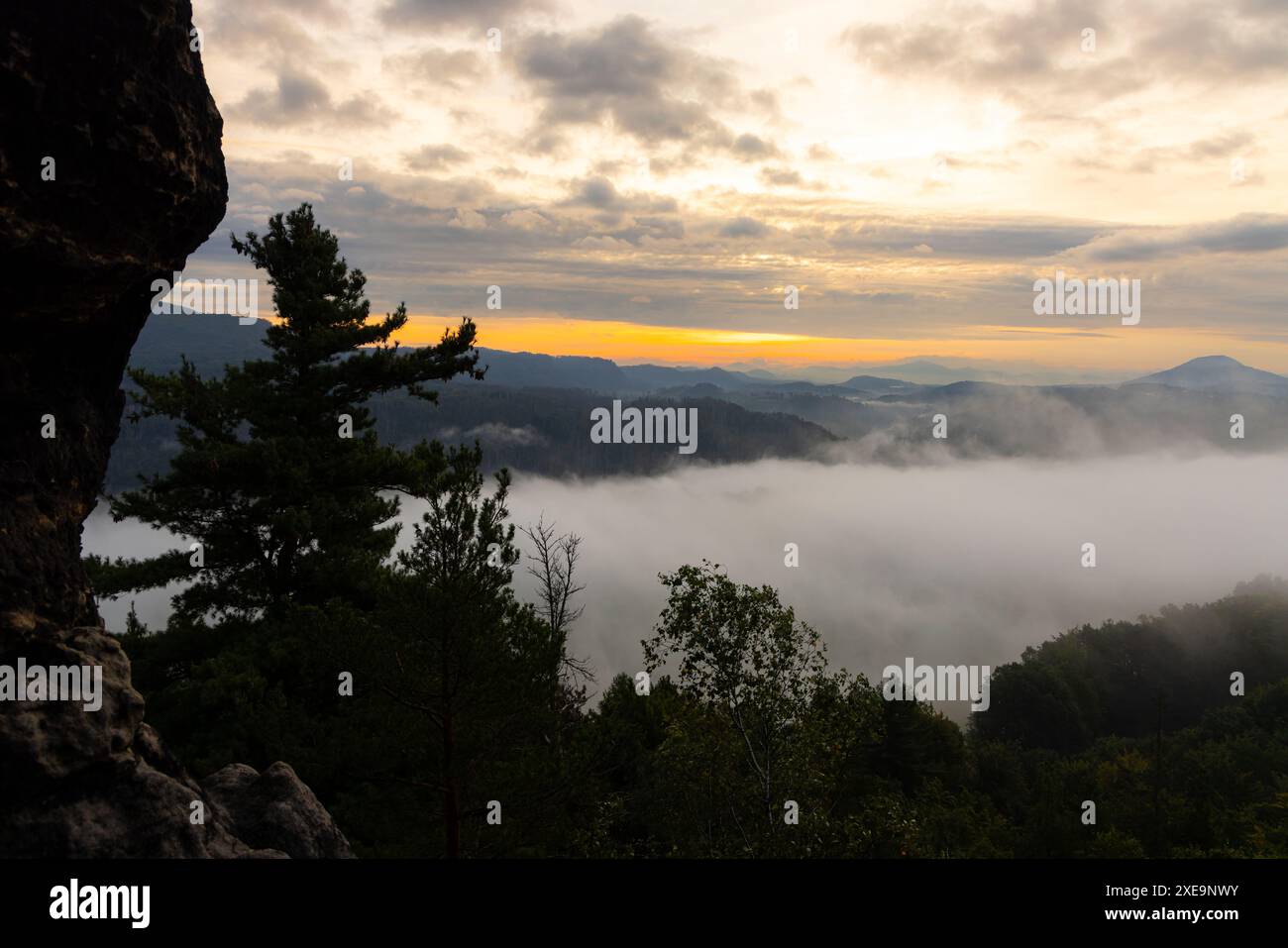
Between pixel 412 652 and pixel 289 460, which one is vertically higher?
pixel 289 460

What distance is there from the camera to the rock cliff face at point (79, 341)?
923 cm

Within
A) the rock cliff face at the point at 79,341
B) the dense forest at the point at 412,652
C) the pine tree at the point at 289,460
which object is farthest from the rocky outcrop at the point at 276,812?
the pine tree at the point at 289,460

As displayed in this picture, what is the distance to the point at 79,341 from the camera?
11836 mm

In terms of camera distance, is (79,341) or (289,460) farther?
(289,460)

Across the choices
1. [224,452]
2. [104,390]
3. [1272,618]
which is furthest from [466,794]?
[1272,618]

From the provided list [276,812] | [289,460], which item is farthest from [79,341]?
[289,460]

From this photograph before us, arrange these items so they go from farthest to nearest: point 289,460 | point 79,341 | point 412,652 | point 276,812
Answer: point 289,460 → point 412,652 → point 276,812 → point 79,341

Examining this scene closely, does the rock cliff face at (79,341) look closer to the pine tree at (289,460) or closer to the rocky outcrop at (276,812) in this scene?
the rocky outcrop at (276,812)

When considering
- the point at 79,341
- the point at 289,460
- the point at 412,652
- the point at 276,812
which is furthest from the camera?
the point at 289,460

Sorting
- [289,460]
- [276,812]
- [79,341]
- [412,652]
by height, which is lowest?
[276,812]

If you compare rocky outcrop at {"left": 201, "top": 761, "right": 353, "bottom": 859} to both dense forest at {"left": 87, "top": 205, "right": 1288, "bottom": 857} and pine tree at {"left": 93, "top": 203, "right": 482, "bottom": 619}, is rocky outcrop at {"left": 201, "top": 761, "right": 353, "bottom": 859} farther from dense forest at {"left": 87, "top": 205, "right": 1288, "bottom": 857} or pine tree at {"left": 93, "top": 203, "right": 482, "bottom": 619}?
pine tree at {"left": 93, "top": 203, "right": 482, "bottom": 619}

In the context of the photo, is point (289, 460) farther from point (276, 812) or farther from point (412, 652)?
point (276, 812)
